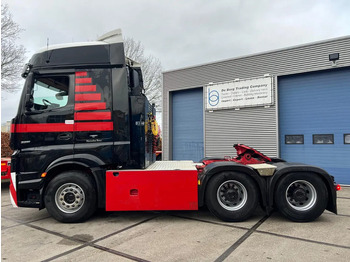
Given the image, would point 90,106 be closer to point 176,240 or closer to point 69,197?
point 69,197

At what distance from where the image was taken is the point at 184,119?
13.1 m

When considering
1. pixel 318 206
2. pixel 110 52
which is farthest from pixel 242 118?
pixel 110 52

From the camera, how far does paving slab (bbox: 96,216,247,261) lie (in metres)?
3.44

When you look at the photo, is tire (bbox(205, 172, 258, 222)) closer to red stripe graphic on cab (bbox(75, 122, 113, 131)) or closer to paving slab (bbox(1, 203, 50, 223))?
red stripe graphic on cab (bbox(75, 122, 113, 131))

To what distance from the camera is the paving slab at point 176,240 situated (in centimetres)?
344

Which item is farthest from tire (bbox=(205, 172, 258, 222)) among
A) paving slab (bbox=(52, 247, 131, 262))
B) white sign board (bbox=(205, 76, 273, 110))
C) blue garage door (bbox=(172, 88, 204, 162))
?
blue garage door (bbox=(172, 88, 204, 162))

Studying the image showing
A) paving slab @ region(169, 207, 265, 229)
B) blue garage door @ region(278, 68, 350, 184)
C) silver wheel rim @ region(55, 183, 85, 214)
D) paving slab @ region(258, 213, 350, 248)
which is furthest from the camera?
blue garage door @ region(278, 68, 350, 184)

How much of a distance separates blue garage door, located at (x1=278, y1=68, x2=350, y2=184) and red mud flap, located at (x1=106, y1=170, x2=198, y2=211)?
6.90 metres

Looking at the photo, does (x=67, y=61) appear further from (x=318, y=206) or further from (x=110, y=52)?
(x=318, y=206)

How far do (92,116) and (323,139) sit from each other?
28.5 ft

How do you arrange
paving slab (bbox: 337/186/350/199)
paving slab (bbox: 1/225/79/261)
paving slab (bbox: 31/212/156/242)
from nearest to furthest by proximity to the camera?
paving slab (bbox: 1/225/79/261) < paving slab (bbox: 31/212/156/242) < paving slab (bbox: 337/186/350/199)

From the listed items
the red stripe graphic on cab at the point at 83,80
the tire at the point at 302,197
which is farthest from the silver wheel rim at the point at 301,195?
the red stripe graphic on cab at the point at 83,80

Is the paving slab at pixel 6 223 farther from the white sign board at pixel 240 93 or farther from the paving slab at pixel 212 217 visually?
the white sign board at pixel 240 93

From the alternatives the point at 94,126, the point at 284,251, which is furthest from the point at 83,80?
the point at 284,251
